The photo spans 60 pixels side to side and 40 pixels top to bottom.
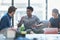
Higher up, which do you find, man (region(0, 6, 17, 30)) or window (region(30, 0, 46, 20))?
window (region(30, 0, 46, 20))

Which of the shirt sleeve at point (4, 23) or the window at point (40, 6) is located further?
the window at point (40, 6)

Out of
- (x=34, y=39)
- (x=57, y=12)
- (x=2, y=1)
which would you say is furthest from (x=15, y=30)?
(x=2, y=1)

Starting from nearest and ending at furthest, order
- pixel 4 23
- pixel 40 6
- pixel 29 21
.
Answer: pixel 4 23 < pixel 29 21 < pixel 40 6

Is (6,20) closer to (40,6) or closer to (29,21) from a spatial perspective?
(29,21)

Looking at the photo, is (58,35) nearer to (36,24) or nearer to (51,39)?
(51,39)

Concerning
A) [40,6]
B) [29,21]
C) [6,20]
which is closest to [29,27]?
[29,21]

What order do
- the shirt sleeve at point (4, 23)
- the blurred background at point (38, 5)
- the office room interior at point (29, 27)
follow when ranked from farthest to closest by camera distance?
the blurred background at point (38, 5) → the shirt sleeve at point (4, 23) → the office room interior at point (29, 27)

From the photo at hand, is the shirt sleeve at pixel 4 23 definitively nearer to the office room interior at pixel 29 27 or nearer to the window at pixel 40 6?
the office room interior at pixel 29 27

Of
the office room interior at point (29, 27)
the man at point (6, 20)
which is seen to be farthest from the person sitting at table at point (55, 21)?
the man at point (6, 20)

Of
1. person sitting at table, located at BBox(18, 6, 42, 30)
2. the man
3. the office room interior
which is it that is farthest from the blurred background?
the man

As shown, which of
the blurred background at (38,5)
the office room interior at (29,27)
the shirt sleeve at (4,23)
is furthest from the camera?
the blurred background at (38,5)

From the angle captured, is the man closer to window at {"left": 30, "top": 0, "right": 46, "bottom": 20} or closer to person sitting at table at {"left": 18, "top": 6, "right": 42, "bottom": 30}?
person sitting at table at {"left": 18, "top": 6, "right": 42, "bottom": 30}

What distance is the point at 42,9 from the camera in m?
2.48

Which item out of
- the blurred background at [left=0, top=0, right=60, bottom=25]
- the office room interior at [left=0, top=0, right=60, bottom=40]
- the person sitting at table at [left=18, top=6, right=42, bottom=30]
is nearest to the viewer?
the office room interior at [left=0, top=0, right=60, bottom=40]
